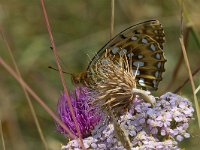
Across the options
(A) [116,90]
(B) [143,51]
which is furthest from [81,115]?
(B) [143,51]

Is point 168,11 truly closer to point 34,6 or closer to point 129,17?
point 129,17

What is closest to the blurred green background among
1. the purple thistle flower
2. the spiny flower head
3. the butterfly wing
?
the butterfly wing

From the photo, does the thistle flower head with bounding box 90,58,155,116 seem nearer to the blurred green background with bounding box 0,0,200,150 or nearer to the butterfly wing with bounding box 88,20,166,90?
the butterfly wing with bounding box 88,20,166,90

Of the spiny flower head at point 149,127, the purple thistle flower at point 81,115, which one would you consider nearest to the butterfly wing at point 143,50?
the purple thistle flower at point 81,115

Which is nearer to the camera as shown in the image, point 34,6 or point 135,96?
point 135,96

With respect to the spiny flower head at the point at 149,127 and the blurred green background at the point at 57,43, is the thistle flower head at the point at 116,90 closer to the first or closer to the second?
the spiny flower head at the point at 149,127

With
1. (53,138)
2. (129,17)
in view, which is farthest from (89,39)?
(53,138)
